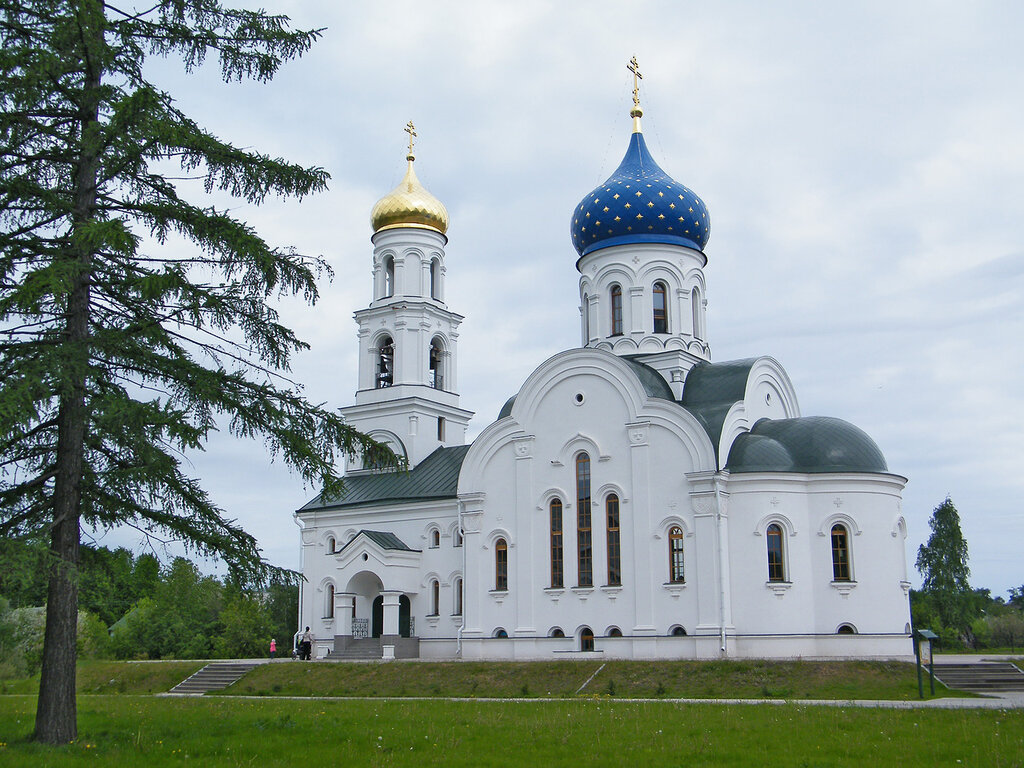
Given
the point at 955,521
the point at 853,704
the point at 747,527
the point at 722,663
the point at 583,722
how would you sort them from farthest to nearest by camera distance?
the point at 955,521 < the point at 747,527 < the point at 722,663 < the point at 853,704 < the point at 583,722

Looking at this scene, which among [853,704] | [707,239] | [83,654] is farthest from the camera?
[83,654]

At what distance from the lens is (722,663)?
71.2 ft

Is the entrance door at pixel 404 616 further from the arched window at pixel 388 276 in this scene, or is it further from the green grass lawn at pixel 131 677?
the arched window at pixel 388 276

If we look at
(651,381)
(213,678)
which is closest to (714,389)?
(651,381)

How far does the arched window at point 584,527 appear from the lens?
26.2 m

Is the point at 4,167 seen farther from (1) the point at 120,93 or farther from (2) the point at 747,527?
(2) the point at 747,527

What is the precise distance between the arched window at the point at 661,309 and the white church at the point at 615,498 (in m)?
0.05

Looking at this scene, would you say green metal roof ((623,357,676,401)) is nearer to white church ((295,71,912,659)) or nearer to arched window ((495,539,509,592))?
white church ((295,71,912,659))

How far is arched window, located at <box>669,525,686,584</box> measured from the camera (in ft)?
81.8

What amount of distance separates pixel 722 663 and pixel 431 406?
15.1 metres

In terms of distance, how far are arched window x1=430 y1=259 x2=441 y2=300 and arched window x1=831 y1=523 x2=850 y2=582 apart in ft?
53.0

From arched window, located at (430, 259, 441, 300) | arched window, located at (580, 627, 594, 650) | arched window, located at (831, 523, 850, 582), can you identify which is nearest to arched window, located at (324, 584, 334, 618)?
arched window, located at (580, 627, 594, 650)

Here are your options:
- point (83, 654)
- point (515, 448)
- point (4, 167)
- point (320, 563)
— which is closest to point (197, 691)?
point (320, 563)

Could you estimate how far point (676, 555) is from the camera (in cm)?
2503
